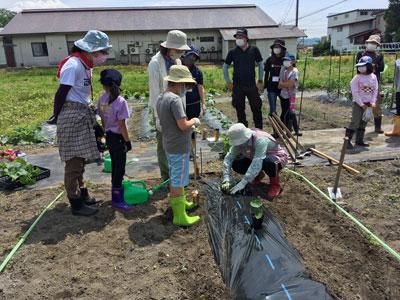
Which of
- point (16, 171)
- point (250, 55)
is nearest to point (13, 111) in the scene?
point (16, 171)

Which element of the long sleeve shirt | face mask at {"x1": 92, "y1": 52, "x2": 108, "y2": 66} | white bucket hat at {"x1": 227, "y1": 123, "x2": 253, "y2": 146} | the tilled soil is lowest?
the tilled soil

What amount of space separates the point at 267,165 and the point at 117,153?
162cm

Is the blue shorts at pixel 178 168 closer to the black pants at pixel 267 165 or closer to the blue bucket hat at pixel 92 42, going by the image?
the black pants at pixel 267 165

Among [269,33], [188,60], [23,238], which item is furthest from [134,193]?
[269,33]

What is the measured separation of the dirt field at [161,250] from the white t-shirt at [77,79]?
1232 mm

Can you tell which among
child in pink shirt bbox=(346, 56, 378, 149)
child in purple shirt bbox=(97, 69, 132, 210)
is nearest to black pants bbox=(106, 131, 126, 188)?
child in purple shirt bbox=(97, 69, 132, 210)

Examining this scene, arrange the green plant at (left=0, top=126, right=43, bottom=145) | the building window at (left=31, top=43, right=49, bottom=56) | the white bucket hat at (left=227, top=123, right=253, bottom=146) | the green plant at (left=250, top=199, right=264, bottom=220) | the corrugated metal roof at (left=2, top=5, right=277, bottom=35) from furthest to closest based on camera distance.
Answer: the corrugated metal roof at (left=2, top=5, right=277, bottom=35)
the building window at (left=31, top=43, right=49, bottom=56)
the green plant at (left=0, top=126, right=43, bottom=145)
the white bucket hat at (left=227, top=123, right=253, bottom=146)
the green plant at (left=250, top=199, right=264, bottom=220)

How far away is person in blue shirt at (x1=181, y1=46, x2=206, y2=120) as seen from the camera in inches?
186

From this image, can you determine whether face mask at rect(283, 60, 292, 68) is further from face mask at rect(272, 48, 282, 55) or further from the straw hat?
the straw hat

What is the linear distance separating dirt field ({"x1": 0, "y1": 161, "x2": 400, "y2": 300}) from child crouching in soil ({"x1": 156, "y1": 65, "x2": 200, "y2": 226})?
0.23 m

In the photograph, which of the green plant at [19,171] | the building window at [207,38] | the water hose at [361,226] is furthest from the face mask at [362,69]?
the building window at [207,38]

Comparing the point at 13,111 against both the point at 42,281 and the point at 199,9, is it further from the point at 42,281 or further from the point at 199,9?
the point at 199,9

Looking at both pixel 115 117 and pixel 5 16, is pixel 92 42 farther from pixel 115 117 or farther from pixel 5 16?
pixel 5 16

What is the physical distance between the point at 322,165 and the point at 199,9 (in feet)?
101
